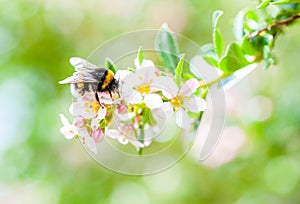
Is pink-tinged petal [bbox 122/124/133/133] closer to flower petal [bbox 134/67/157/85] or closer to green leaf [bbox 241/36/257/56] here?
flower petal [bbox 134/67/157/85]

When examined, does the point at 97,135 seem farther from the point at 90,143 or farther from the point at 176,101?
the point at 176,101

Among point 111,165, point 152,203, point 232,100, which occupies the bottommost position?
point 111,165

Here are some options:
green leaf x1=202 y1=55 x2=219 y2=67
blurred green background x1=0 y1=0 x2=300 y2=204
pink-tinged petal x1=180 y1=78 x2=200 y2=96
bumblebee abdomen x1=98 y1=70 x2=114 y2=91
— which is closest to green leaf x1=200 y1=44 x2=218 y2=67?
green leaf x1=202 y1=55 x2=219 y2=67

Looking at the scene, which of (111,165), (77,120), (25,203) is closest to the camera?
(77,120)

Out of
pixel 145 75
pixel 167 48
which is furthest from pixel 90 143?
pixel 167 48

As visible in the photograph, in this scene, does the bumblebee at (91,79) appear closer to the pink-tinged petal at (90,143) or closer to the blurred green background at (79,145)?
the pink-tinged petal at (90,143)

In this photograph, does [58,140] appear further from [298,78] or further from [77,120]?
[77,120]

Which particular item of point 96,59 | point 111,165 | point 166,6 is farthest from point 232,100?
point 96,59
